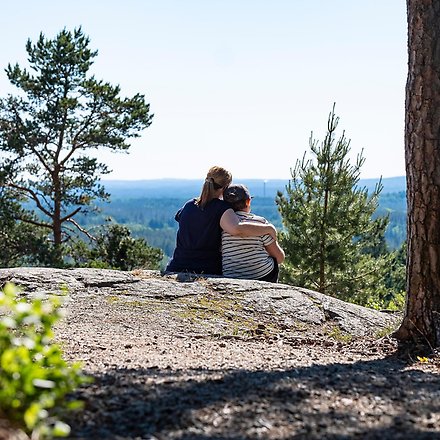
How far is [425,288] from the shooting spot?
4637 mm

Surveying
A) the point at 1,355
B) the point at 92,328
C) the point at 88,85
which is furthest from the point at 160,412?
the point at 88,85

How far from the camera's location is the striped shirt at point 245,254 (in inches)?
265

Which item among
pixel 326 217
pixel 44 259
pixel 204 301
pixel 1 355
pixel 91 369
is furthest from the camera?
pixel 44 259

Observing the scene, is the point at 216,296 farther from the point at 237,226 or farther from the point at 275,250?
the point at 275,250

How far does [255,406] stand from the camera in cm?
264

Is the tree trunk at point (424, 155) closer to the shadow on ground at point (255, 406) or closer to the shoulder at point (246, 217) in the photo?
the shadow on ground at point (255, 406)

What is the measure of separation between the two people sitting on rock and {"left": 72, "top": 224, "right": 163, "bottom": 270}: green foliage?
10464 millimetres

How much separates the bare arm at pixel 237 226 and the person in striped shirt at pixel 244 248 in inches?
3.0

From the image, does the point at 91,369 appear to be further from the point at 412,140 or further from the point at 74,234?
the point at 74,234

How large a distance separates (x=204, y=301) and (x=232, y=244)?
3.35 ft

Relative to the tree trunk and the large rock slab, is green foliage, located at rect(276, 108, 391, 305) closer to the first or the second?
the large rock slab

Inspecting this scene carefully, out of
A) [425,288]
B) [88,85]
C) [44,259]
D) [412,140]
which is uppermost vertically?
[88,85]

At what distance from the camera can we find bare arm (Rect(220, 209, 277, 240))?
6578 mm

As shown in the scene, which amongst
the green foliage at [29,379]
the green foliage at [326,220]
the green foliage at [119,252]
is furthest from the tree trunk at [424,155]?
the green foliage at [119,252]
